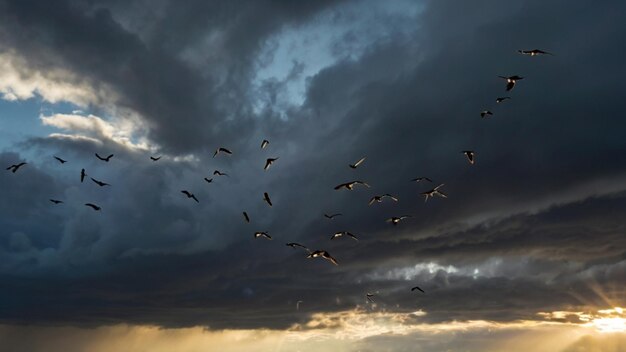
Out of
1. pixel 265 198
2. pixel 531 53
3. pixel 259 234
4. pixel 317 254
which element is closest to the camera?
pixel 531 53

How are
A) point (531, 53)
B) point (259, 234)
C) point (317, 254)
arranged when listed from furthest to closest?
point (259, 234), point (317, 254), point (531, 53)

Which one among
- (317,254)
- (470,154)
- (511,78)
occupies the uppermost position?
(511,78)

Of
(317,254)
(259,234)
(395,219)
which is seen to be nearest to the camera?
(317,254)

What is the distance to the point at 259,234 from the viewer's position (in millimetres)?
81812

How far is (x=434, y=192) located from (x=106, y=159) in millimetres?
54205

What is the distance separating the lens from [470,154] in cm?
7850

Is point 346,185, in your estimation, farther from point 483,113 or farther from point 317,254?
point 483,113

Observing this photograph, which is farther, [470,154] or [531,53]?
[470,154]

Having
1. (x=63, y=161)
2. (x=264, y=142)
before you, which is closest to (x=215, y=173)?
(x=264, y=142)

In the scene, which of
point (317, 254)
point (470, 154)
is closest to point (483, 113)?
point (470, 154)

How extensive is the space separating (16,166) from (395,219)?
2399 inches

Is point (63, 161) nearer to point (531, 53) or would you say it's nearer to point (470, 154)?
point (470, 154)

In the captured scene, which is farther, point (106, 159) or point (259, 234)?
point (106, 159)

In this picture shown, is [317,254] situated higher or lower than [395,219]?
lower
